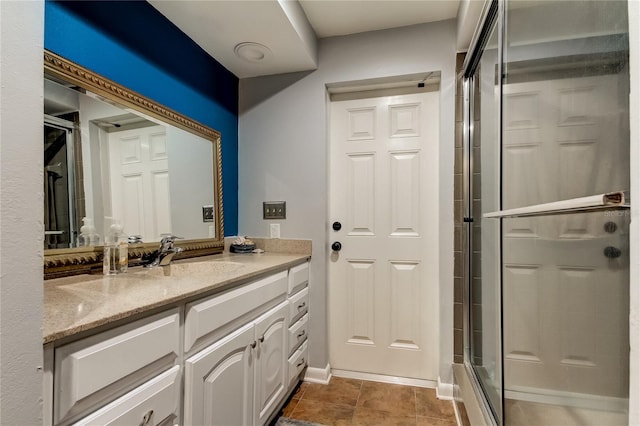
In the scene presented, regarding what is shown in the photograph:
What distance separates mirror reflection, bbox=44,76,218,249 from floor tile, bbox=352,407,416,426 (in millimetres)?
1422

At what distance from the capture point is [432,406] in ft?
5.98

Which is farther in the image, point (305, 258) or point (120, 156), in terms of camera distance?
point (305, 258)

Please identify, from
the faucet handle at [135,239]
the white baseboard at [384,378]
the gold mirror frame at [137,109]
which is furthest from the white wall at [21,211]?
the white baseboard at [384,378]

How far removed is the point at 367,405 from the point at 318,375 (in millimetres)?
395

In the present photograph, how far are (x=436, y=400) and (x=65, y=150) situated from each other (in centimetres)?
235

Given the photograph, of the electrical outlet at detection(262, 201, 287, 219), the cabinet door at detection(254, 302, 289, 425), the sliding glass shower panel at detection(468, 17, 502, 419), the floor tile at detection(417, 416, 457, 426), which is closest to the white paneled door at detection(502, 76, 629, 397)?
the sliding glass shower panel at detection(468, 17, 502, 419)

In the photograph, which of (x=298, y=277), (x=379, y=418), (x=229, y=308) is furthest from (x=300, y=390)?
(x=229, y=308)

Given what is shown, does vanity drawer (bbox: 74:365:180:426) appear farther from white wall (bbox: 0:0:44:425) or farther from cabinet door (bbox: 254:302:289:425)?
cabinet door (bbox: 254:302:289:425)

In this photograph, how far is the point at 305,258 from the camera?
6.63 feet

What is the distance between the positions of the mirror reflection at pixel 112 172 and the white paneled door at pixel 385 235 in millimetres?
1012

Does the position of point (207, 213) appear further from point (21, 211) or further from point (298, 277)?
point (21, 211)

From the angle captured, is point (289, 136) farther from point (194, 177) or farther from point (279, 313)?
point (279, 313)

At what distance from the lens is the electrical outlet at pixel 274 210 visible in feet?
7.21

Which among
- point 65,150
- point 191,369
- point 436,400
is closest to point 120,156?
point 65,150
